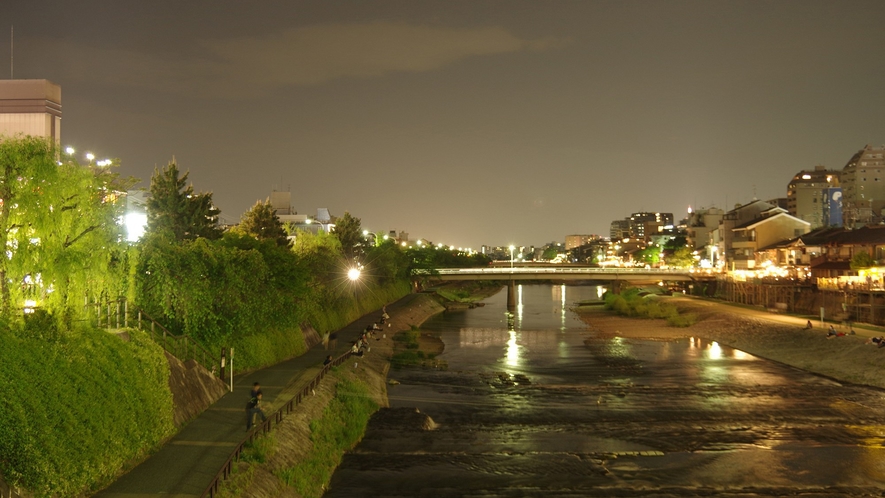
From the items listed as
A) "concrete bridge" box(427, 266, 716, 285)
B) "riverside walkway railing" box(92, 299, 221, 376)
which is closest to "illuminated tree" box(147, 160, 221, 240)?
"riverside walkway railing" box(92, 299, 221, 376)

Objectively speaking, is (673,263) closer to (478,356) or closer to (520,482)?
(478,356)

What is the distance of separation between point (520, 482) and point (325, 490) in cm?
637

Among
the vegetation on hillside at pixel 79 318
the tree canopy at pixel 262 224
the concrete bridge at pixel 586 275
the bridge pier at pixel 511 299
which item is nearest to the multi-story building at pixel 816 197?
the concrete bridge at pixel 586 275

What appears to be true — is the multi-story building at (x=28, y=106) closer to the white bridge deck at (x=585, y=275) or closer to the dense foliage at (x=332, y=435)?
the dense foliage at (x=332, y=435)

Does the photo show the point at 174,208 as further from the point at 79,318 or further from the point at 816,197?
the point at 816,197

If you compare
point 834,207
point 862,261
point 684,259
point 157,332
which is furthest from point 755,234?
point 157,332

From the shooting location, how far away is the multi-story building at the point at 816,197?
368 feet

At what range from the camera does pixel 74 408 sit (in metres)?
14.6

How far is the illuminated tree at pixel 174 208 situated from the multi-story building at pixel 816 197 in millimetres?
100909

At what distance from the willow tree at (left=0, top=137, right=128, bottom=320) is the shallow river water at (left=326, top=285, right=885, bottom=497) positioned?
33.3ft

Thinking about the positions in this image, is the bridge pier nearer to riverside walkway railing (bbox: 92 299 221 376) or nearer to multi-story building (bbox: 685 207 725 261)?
multi-story building (bbox: 685 207 725 261)

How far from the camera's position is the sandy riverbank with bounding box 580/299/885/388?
39781 millimetres

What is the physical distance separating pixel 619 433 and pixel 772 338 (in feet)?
102

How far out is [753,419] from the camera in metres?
29.8
